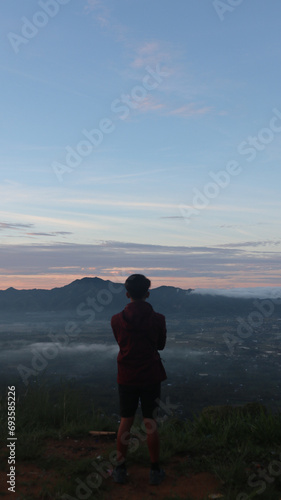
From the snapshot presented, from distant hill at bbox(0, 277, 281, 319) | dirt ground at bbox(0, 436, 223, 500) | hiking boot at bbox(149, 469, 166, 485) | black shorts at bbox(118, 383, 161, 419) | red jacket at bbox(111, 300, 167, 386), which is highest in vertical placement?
red jacket at bbox(111, 300, 167, 386)

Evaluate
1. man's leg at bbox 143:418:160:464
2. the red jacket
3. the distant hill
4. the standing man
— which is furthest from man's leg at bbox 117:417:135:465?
the distant hill

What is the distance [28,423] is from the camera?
6.31m

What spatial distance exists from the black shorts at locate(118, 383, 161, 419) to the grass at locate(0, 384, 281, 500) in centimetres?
88

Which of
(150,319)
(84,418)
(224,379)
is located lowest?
(224,379)

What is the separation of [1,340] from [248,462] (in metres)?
60.3

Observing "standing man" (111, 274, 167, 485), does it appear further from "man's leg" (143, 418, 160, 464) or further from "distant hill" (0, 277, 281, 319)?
"distant hill" (0, 277, 281, 319)

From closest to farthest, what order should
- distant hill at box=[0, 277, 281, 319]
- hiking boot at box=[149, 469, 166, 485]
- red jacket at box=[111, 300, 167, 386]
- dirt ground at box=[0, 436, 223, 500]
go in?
dirt ground at box=[0, 436, 223, 500], red jacket at box=[111, 300, 167, 386], hiking boot at box=[149, 469, 166, 485], distant hill at box=[0, 277, 281, 319]

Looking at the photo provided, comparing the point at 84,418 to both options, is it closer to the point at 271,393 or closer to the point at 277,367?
the point at 271,393

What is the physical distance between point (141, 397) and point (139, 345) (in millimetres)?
617

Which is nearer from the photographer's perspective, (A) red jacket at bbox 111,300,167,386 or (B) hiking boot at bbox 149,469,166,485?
(A) red jacket at bbox 111,300,167,386

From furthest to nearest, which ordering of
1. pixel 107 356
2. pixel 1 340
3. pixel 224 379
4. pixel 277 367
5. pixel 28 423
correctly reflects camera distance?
pixel 1 340
pixel 107 356
pixel 277 367
pixel 224 379
pixel 28 423

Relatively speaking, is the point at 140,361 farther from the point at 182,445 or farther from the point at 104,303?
the point at 104,303

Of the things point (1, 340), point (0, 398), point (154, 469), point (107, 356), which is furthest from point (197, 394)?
point (1, 340)

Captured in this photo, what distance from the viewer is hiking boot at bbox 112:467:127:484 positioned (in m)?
4.58
